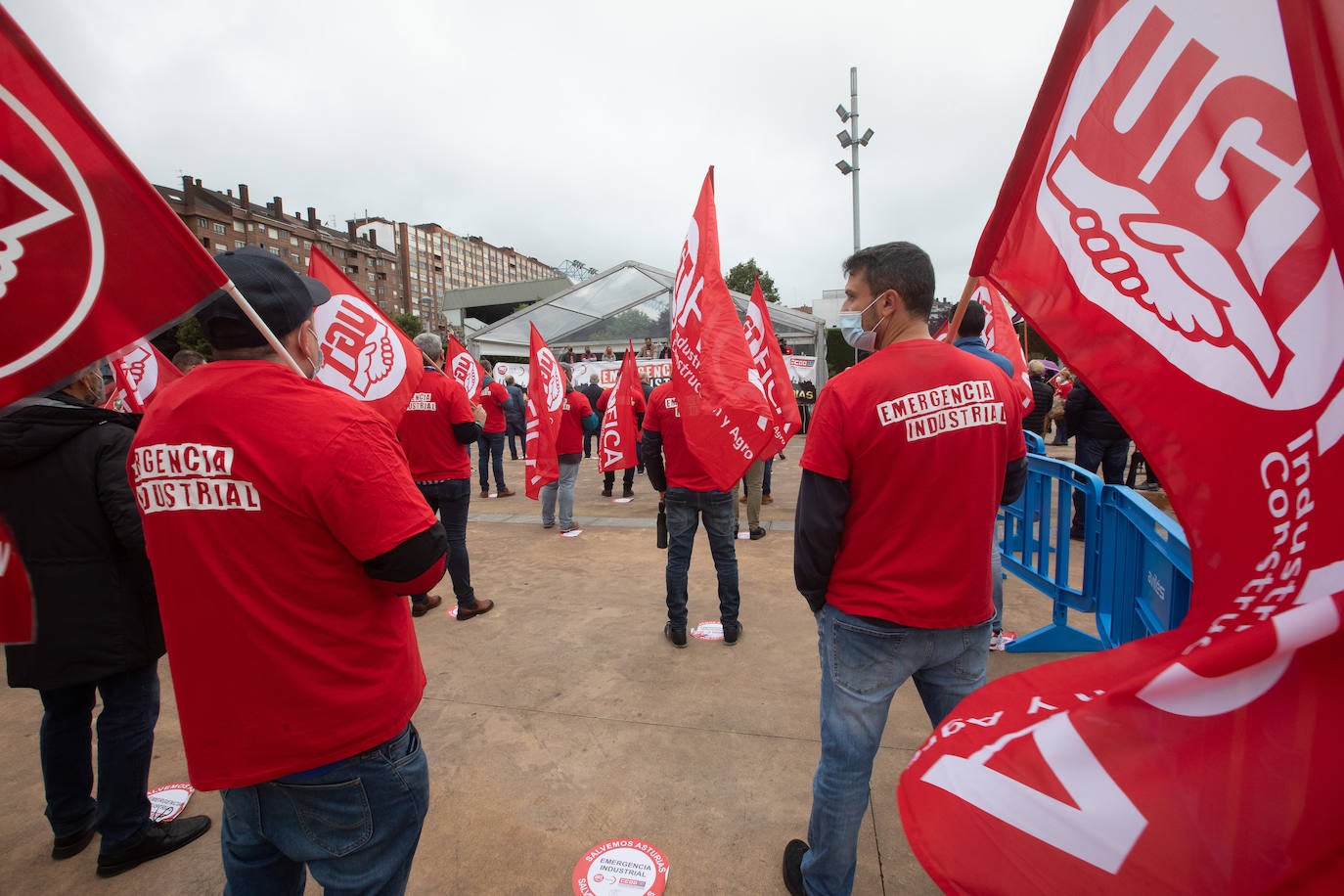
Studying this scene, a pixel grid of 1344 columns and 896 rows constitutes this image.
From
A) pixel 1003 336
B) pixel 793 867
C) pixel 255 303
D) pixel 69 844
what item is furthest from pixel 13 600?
pixel 1003 336

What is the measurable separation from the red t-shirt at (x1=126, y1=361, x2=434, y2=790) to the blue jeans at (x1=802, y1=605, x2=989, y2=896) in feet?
4.16

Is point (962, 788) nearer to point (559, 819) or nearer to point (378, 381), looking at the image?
point (559, 819)

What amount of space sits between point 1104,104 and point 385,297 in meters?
104

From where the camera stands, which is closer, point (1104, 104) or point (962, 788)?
point (962, 788)

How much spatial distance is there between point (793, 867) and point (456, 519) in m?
3.58

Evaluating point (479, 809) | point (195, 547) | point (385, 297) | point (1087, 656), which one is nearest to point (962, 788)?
point (1087, 656)

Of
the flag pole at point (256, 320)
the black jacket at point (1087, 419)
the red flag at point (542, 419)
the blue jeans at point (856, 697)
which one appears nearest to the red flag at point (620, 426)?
the red flag at point (542, 419)

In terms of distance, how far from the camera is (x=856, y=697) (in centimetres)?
191

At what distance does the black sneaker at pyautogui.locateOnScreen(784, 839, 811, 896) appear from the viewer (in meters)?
2.24

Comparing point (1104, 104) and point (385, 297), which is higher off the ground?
point (385, 297)

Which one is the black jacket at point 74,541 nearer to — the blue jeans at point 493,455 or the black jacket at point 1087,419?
the black jacket at point 1087,419

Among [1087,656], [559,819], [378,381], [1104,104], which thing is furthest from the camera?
[378,381]

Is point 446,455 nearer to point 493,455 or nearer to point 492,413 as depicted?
point 492,413

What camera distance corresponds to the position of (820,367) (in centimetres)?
1928
